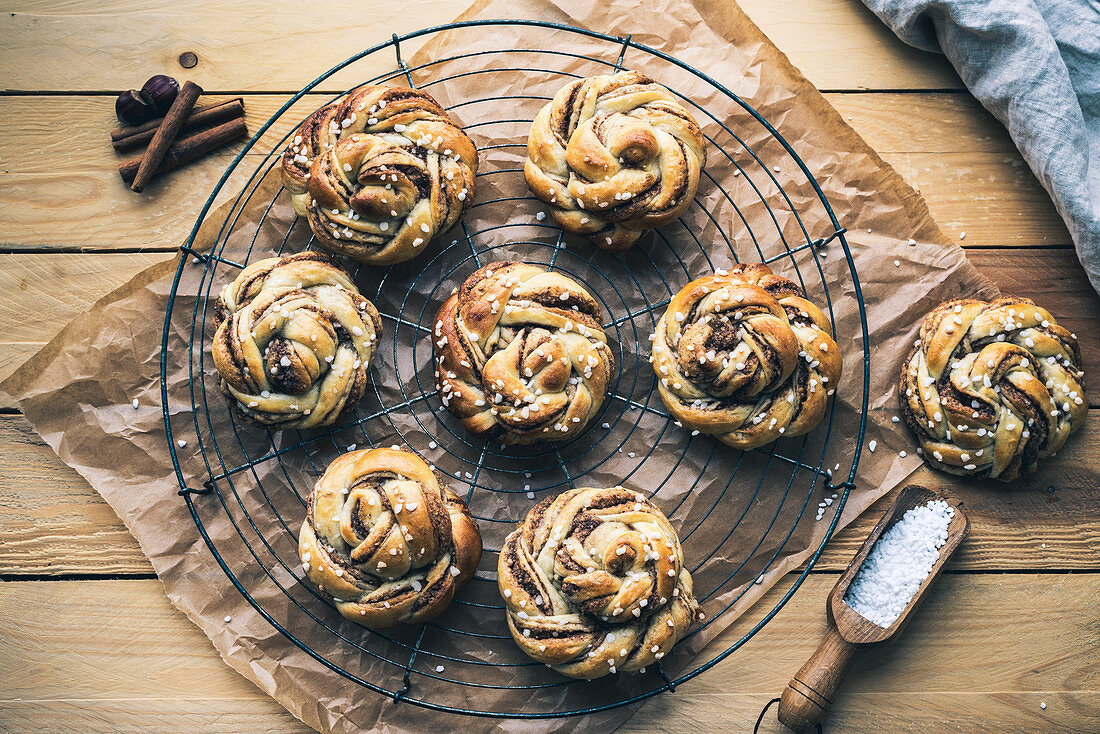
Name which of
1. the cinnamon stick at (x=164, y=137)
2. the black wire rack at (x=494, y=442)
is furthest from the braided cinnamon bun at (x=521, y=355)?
the cinnamon stick at (x=164, y=137)

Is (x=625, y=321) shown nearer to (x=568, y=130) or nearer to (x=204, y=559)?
(x=568, y=130)

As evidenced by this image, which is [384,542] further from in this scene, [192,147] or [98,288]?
[192,147]

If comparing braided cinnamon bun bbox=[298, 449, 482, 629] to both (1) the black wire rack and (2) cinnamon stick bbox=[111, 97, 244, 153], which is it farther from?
(2) cinnamon stick bbox=[111, 97, 244, 153]

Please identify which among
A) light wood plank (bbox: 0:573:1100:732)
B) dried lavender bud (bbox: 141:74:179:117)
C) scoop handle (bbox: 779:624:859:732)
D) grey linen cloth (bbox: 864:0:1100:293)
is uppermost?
grey linen cloth (bbox: 864:0:1100:293)

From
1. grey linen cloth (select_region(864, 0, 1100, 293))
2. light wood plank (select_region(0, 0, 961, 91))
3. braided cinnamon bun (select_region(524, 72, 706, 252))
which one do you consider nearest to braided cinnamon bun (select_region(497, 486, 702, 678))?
braided cinnamon bun (select_region(524, 72, 706, 252))

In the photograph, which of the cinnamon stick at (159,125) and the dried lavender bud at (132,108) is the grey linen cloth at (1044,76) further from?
the dried lavender bud at (132,108)

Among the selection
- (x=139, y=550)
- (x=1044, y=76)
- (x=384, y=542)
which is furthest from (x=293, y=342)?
(x=1044, y=76)

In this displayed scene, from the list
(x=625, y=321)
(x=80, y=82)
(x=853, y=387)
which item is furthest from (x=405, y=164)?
(x=853, y=387)
